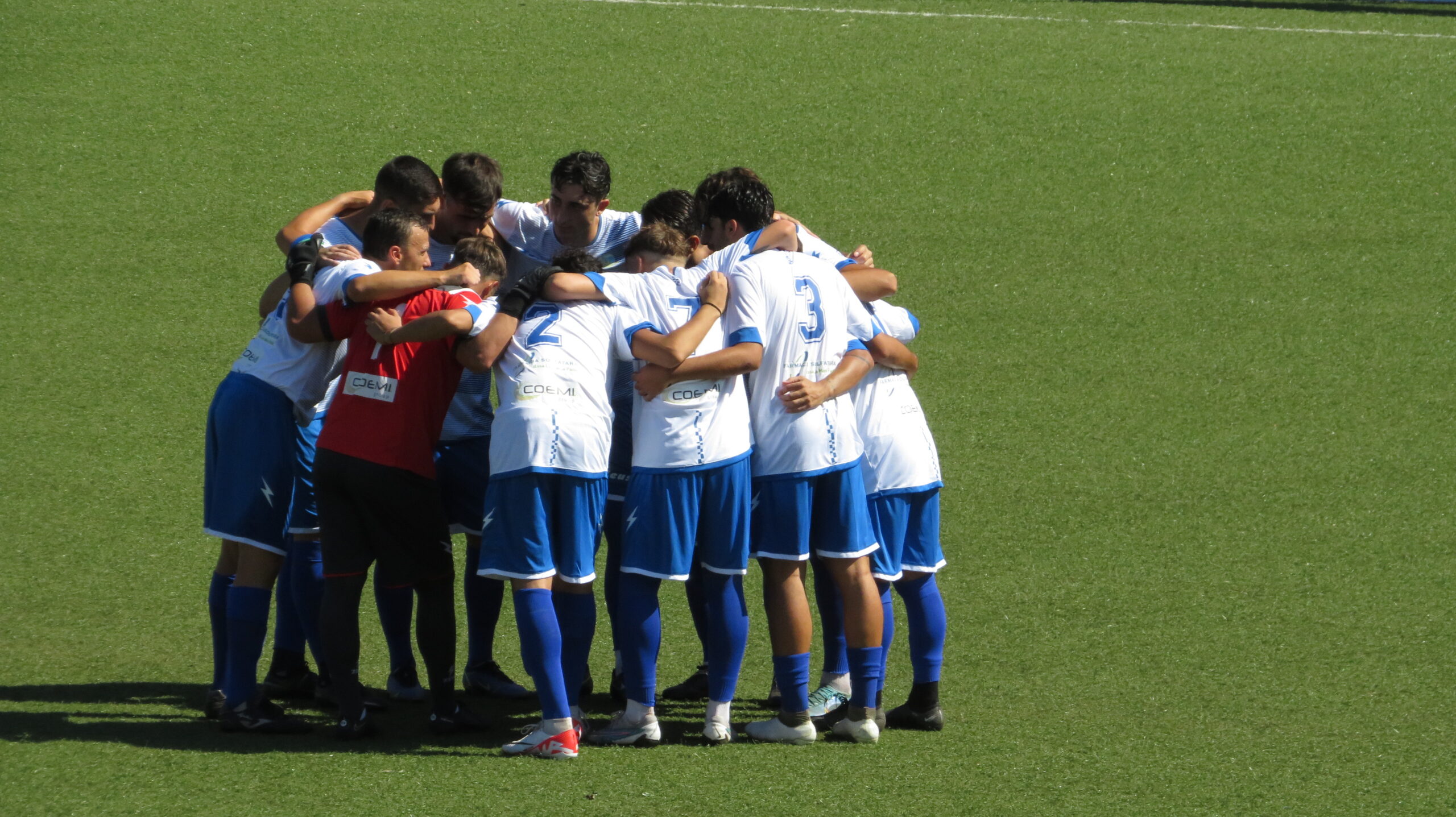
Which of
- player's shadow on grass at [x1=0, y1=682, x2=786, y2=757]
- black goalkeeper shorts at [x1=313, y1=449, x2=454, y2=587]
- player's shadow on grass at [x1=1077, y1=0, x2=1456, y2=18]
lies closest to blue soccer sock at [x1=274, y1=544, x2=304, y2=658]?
player's shadow on grass at [x1=0, y1=682, x2=786, y2=757]

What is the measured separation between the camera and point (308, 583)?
451 cm

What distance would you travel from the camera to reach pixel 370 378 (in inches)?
160

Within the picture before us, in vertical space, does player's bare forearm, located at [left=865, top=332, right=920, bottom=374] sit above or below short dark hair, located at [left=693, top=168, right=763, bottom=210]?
below

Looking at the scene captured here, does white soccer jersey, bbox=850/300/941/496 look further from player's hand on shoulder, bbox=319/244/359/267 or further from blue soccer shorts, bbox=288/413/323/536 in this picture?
blue soccer shorts, bbox=288/413/323/536

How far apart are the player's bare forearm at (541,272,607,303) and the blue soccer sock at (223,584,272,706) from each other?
1.28m

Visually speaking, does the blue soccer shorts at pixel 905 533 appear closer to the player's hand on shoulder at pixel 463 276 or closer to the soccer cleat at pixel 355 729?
the player's hand on shoulder at pixel 463 276

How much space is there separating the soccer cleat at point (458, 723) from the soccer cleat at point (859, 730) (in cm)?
114

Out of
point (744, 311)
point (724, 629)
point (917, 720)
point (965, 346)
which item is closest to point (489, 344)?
point (744, 311)

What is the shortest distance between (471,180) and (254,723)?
191cm

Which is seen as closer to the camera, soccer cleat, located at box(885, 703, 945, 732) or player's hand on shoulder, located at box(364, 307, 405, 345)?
player's hand on shoulder, located at box(364, 307, 405, 345)

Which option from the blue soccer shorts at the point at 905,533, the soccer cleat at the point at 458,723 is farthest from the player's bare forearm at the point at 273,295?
the blue soccer shorts at the point at 905,533

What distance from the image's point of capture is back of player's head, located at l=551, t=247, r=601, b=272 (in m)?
4.25

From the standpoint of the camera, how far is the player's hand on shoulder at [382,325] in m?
4.00

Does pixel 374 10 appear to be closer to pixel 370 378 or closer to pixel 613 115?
pixel 613 115
